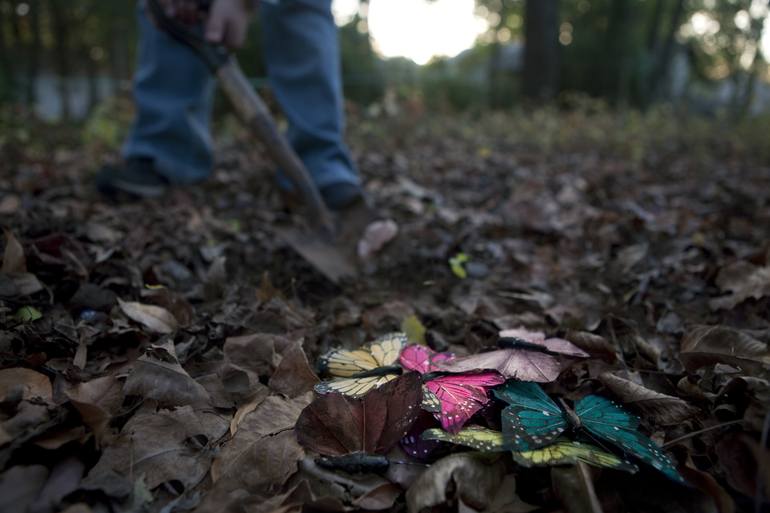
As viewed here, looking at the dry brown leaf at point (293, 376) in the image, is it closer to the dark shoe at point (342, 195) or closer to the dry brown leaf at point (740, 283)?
the dry brown leaf at point (740, 283)

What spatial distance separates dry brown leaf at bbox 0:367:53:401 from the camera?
1.02 metres

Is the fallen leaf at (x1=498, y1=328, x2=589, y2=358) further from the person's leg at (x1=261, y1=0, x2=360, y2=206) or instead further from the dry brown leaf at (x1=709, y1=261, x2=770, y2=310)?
the person's leg at (x1=261, y1=0, x2=360, y2=206)

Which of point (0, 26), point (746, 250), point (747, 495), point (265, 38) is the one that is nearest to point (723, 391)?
point (747, 495)

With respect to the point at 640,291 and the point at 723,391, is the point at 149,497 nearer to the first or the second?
the point at 723,391

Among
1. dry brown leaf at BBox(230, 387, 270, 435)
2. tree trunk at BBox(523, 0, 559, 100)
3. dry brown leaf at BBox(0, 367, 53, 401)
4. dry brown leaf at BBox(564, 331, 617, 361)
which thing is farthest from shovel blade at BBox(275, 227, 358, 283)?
tree trunk at BBox(523, 0, 559, 100)

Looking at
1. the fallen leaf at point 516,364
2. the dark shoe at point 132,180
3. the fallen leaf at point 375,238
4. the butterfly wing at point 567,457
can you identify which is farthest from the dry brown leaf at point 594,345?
the dark shoe at point 132,180

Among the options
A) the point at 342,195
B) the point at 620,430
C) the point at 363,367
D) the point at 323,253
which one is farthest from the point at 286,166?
the point at 620,430

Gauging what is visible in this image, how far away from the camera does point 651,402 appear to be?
1.07m

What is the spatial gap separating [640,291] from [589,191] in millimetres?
1497

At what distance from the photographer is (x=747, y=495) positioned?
0.86 m

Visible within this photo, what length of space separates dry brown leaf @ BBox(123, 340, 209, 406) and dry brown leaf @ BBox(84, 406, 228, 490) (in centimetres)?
4

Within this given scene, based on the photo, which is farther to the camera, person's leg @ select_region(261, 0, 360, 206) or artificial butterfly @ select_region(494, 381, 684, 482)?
person's leg @ select_region(261, 0, 360, 206)

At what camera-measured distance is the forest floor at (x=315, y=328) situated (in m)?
0.90

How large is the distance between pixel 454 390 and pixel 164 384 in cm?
59
